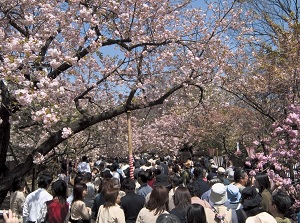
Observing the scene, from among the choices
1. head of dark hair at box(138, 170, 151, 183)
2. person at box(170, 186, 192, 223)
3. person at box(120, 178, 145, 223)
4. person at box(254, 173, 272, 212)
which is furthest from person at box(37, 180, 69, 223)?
person at box(254, 173, 272, 212)

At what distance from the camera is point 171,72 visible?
32.8 feet

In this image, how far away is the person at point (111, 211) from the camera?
4588 mm

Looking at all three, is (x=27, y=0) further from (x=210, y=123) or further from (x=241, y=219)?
(x=210, y=123)

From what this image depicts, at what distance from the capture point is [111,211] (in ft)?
15.2

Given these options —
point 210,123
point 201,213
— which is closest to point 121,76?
point 201,213

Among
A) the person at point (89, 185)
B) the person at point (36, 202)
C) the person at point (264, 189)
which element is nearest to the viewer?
the person at point (264, 189)

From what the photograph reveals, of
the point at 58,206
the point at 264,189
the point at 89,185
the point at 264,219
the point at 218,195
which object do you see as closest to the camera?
the point at 264,219

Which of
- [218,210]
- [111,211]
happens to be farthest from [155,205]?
[218,210]

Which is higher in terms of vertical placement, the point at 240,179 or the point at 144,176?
the point at 144,176

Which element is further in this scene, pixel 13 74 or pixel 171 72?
pixel 171 72

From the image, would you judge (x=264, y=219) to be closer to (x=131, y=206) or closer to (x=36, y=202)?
(x=131, y=206)

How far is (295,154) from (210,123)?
49.1ft

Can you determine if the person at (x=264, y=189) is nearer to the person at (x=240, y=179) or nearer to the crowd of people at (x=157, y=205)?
the crowd of people at (x=157, y=205)

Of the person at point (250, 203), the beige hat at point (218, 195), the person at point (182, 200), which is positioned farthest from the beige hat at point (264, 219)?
the person at point (250, 203)
